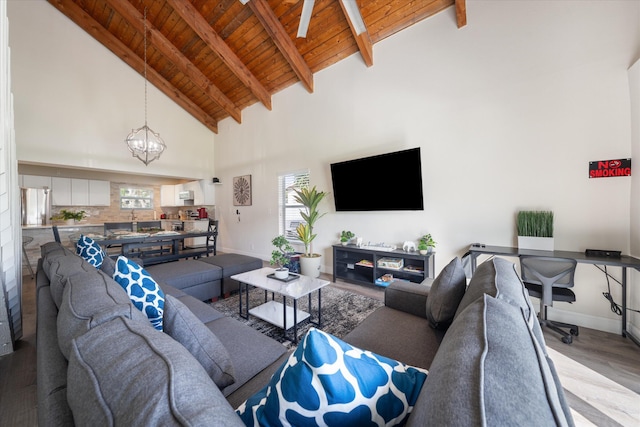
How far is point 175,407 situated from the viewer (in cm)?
44

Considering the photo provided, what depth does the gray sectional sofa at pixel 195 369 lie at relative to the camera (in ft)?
1.39

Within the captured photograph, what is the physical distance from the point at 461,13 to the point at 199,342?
413 centimetres

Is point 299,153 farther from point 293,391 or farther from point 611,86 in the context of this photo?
point 293,391

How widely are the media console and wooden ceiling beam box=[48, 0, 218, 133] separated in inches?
212

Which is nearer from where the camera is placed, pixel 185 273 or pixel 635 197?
pixel 635 197

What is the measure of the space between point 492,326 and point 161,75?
7394 mm

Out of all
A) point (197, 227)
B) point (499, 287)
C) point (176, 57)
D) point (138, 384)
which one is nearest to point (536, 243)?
point (499, 287)

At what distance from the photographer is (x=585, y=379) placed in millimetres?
1679

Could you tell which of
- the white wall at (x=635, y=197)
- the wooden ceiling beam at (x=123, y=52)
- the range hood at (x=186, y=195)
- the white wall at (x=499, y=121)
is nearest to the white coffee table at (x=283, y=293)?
the white wall at (x=499, y=121)

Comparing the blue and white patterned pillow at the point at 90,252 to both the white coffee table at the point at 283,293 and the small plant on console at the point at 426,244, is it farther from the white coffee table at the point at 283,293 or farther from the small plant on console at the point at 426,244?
the small plant on console at the point at 426,244

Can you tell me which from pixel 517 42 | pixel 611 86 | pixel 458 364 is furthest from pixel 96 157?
pixel 611 86

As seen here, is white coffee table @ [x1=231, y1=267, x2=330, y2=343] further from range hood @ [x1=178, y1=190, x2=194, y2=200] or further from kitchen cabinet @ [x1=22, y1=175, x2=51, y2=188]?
kitchen cabinet @ [x1=22, y1=175, x2=51, y2=188]

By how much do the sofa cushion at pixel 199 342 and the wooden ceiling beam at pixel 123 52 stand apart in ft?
21.5

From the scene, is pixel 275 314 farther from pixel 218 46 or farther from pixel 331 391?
pixel 218 46
